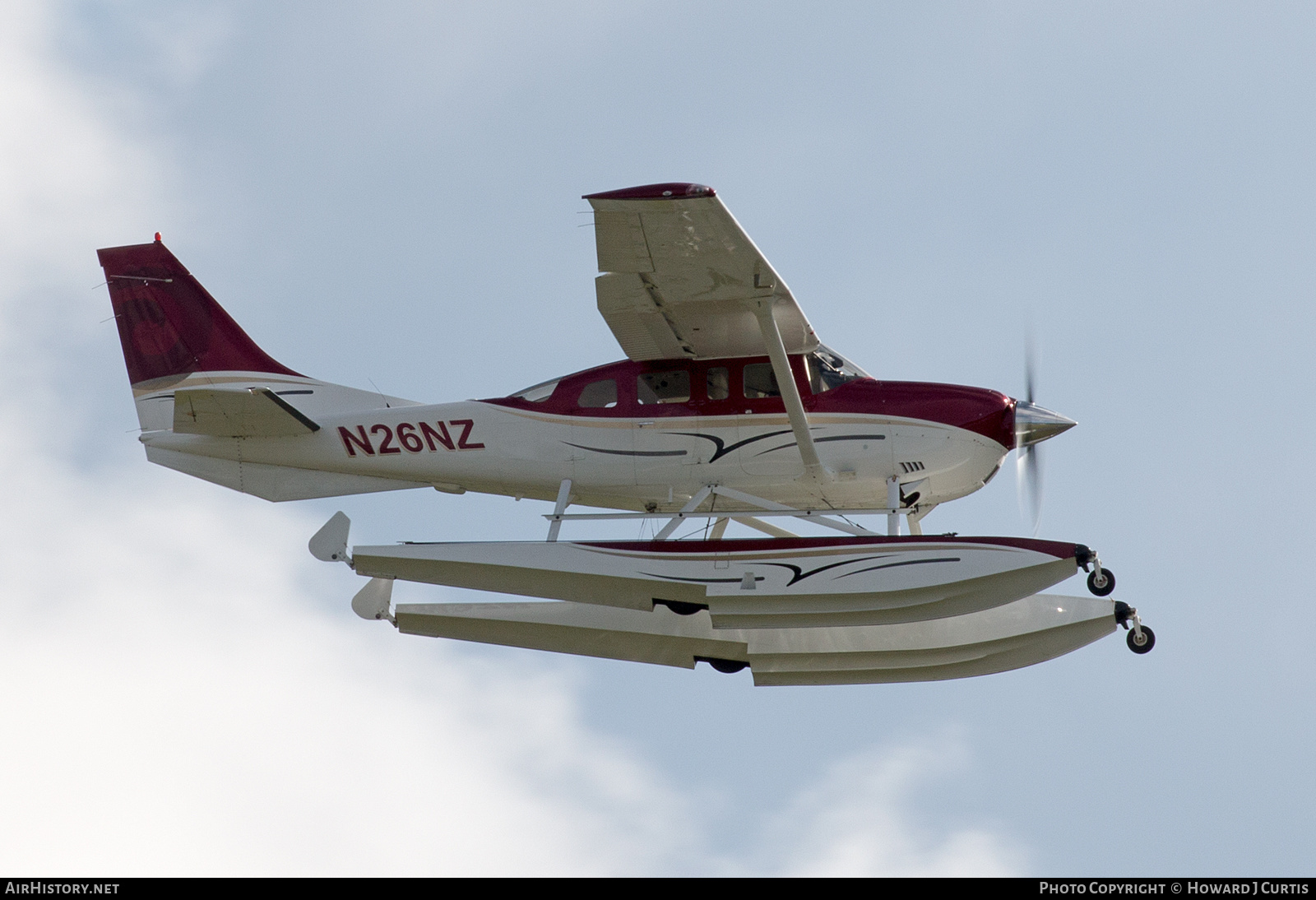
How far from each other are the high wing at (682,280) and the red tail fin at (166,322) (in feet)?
13.8

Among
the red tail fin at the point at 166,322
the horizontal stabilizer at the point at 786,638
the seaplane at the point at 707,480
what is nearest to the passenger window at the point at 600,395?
the seaplane at the point at 707,480

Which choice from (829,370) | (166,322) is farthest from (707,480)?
(166,322)

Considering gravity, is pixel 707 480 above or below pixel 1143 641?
above

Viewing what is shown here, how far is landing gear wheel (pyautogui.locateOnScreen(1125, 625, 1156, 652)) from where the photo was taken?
1184 centimetres

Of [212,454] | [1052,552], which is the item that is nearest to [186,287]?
[212,454]

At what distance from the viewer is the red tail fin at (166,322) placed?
47.5 feet

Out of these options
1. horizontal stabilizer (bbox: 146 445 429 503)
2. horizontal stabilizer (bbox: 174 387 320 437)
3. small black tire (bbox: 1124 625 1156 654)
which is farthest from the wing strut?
horizontal stabilizer (bbox: 174 387 320 437)

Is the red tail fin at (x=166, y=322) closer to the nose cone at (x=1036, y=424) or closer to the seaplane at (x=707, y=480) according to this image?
the seaplane at (x=707, y=480)

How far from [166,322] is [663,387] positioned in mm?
5324

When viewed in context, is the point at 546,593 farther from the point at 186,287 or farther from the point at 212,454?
the point at 186,287

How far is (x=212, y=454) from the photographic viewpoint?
13.4 m

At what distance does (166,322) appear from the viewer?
1452 cm

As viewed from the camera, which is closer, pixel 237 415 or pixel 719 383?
pixel 719 383

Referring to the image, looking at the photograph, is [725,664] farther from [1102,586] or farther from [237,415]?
[237,415]
